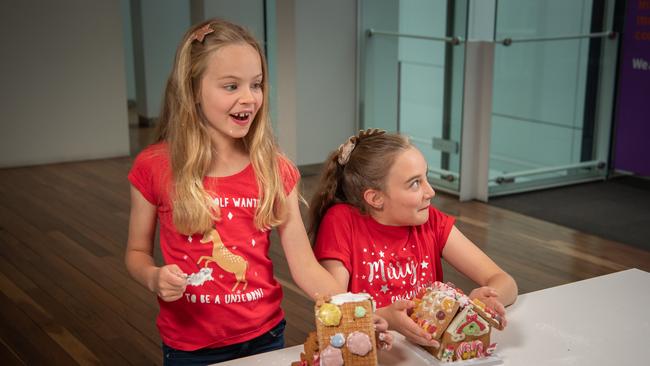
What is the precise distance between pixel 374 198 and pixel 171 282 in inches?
25.6

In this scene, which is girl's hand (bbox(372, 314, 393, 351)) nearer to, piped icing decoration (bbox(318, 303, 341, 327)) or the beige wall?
piped icing decoration (bbox(318, 303, 341, 327))

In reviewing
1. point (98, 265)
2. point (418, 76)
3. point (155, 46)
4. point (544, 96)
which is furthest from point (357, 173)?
point (155, 46)

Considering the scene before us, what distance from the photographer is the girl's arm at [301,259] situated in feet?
5.91

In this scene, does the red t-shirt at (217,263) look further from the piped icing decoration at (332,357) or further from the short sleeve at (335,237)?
the piped icing decoration at (332,357)

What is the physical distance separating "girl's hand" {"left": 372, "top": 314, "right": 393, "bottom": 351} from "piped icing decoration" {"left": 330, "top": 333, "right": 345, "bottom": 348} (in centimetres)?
9

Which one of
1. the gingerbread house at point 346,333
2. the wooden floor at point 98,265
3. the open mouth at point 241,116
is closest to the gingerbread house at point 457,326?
the gingerbread house at point 346,333

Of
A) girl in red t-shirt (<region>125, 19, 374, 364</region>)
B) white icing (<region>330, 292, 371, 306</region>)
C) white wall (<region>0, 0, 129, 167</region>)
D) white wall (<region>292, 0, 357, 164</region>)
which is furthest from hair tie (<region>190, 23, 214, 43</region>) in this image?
white wall (<region>0, 0, 129, 167</region>)

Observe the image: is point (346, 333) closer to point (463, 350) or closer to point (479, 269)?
point (463, 350)

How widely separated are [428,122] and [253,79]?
406cm

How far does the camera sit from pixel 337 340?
1.41 meters

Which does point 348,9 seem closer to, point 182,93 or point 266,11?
point 266,11

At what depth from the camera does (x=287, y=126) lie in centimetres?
580

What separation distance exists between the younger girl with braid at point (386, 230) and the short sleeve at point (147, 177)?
45 centimetres

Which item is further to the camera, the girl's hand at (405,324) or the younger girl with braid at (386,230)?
the younger girl with braid at (386,230)
